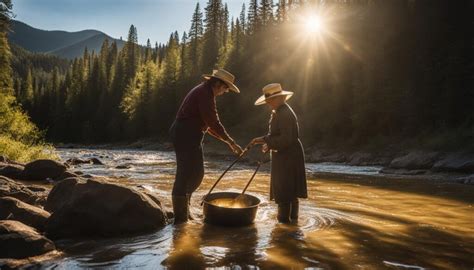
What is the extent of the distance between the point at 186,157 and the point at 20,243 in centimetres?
270

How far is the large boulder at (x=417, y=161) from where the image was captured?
71.0 feet

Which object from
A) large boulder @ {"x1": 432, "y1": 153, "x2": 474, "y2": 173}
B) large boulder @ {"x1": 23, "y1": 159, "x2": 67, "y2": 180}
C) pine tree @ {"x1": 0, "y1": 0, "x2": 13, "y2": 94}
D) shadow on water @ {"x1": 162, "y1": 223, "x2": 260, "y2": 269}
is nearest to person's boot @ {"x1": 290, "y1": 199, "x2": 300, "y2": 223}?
shadow on water @ {"x1": 162, "y1": 223, "x2": 260, "y2": 269}

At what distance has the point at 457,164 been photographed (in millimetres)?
19969

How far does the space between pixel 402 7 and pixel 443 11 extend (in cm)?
418

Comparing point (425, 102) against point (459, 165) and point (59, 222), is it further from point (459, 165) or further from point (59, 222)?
point (59, 222)

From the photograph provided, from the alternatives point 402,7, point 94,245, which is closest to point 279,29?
point 402,7

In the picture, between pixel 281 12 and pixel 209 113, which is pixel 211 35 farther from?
pixel 209 113

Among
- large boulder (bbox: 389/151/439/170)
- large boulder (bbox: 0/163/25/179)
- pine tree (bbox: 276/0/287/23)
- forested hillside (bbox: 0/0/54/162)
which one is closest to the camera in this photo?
large boulder (bbox: 0/163/25/179)

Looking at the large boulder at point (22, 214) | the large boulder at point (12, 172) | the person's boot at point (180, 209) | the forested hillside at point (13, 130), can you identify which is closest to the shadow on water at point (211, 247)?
the person's boot at point (180, 209)

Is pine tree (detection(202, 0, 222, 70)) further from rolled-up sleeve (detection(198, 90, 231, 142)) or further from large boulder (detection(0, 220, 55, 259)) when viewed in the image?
large boulder (detection(0, 220, 55, 259))

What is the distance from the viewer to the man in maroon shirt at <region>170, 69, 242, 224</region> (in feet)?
21.2

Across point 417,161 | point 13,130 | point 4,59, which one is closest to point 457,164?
point 417,161

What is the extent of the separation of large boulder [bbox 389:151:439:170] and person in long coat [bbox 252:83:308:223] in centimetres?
1723

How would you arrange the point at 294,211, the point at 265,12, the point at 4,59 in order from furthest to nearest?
the point at 265,12, the point at 4,59, the point at 294,211
